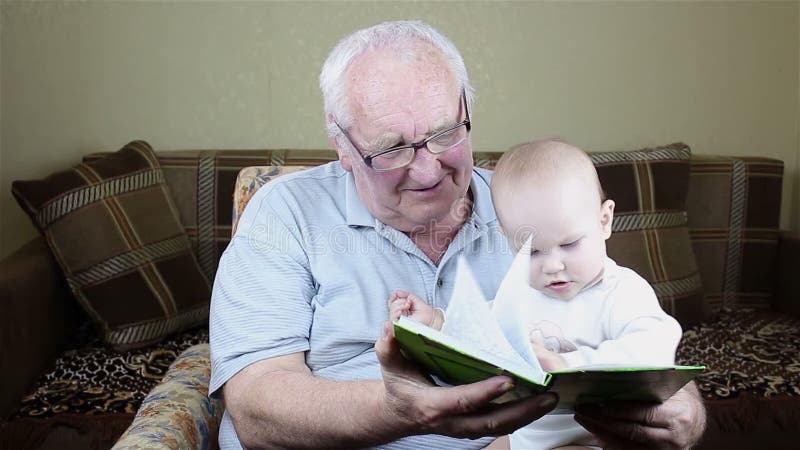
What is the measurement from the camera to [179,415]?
4.35 ft

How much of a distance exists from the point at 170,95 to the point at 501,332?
2.20m

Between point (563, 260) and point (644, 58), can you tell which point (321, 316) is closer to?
point (563, 260)

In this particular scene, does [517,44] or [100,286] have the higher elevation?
[517,44]

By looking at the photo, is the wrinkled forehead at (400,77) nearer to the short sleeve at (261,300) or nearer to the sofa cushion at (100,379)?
the short sleeve at (261,300)

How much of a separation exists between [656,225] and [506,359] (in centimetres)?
166

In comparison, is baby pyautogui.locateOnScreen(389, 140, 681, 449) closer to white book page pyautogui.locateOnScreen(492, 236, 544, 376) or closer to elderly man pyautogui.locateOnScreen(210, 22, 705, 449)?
white book page pyautogui.locateOnScreen(492, 236, 544, 376)

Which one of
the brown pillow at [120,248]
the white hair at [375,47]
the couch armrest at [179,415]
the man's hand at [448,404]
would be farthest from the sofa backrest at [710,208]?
the man's hand at [448,404]

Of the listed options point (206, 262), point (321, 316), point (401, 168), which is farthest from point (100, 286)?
point (401, 168)

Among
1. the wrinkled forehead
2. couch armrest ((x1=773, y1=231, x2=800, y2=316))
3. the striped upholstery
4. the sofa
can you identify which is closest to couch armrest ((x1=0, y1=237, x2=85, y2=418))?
the sofa

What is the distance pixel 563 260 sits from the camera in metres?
0.90

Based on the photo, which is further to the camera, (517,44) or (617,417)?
(517,44)

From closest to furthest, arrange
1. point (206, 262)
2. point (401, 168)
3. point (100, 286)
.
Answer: point (401, 168)
point (100, 286)
point (206, 262)

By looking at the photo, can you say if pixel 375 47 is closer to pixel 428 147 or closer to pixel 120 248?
pixel 428 147

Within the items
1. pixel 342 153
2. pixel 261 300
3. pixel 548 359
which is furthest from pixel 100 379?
pixel 548 359
